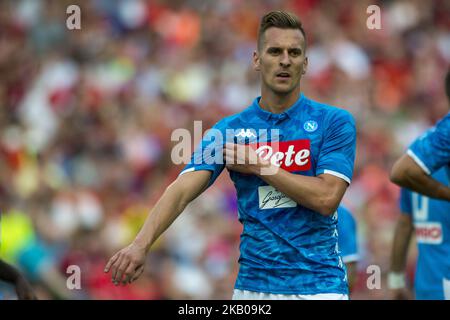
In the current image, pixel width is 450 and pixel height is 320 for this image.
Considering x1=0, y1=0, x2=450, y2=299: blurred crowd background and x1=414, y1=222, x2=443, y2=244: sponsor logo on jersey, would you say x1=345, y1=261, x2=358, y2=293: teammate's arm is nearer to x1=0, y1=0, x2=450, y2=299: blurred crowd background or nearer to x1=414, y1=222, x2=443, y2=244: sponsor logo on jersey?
x1=414, y1=222, x2=443, y2=244: sponsor logo on jersey

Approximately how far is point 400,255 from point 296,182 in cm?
264

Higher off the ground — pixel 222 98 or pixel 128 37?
pixel 128 37

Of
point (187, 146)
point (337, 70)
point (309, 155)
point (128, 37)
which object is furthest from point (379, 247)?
point (309, 155)

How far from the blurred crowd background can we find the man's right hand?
4.68m

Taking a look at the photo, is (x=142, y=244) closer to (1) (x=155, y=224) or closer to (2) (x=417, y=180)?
(1) (x=155, y=224)

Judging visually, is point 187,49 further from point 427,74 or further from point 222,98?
point 427,74

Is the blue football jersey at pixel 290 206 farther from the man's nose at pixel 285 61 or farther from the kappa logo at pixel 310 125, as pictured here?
the man's nose at pixel 285 61

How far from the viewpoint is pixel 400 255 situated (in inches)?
281

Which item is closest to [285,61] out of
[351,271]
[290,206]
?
[290,206]

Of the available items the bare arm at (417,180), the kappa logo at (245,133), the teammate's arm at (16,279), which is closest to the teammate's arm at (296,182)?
the kappa logo at (245,133)

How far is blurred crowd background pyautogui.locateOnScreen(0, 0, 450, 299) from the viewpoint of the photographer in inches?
416

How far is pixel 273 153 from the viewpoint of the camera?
4.99 metres

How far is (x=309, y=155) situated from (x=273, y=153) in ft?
0.60

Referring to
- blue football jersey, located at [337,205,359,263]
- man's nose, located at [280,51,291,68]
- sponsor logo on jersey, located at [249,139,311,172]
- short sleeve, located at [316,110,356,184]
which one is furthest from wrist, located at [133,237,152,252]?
blue football jersey, located at [337,205,359,263]
